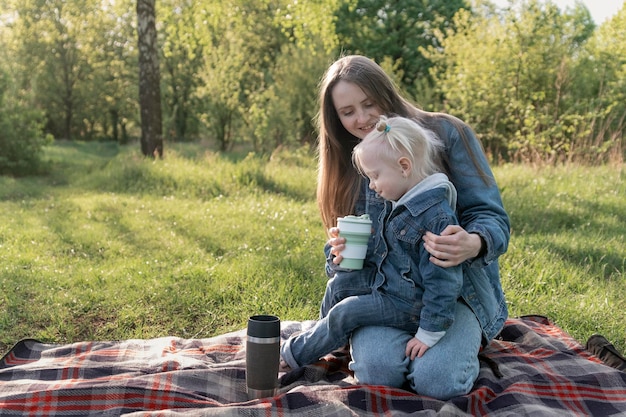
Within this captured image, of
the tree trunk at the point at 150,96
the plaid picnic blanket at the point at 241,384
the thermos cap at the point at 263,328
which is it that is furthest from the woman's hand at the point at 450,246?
the tree trunk at the point at 150,96

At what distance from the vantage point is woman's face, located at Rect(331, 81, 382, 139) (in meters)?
3.03

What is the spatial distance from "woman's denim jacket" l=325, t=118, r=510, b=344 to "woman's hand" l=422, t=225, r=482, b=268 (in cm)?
14

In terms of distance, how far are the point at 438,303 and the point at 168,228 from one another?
4.37 metres

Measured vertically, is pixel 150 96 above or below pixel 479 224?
above

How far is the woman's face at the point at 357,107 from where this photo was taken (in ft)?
9.95

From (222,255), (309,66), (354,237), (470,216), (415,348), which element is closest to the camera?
(415,348)

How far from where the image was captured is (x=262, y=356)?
2557 millimetres

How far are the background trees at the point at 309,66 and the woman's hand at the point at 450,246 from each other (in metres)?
1.98

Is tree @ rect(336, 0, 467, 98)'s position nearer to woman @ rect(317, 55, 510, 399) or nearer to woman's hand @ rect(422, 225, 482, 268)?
woman @ rect(317, 55, 510, 399)

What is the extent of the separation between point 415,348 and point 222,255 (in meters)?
3.07

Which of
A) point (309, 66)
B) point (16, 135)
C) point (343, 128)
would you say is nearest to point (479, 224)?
point (343, 128)

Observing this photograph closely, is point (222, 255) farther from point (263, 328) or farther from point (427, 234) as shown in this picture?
point (427, 234)

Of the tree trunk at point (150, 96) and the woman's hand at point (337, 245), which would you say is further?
the tree trunk at point (150, 96)

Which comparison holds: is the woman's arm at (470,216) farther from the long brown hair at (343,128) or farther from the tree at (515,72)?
the tree at (515,72)
